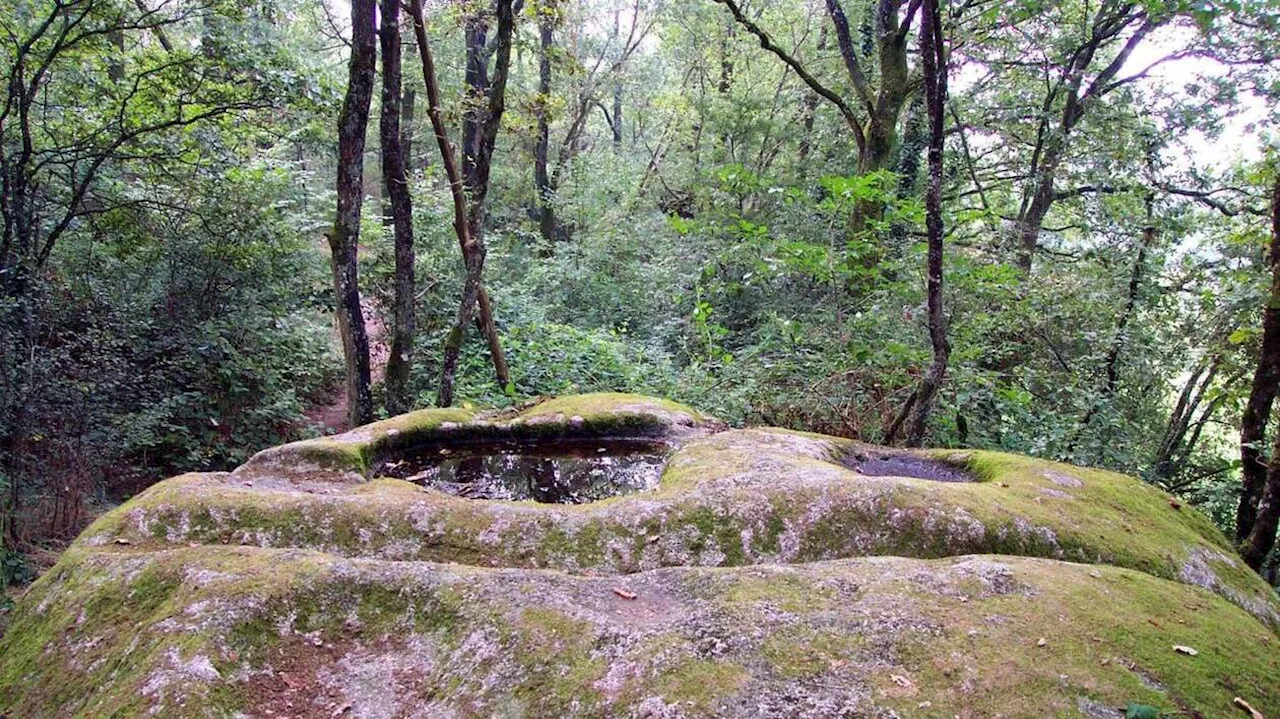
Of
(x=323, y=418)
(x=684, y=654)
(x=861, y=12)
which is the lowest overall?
(x=323, y=418)

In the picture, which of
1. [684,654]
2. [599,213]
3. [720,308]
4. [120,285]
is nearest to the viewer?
[684,654]

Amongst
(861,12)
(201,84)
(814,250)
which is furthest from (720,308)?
(201,84)

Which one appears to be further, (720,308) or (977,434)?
(720,308)

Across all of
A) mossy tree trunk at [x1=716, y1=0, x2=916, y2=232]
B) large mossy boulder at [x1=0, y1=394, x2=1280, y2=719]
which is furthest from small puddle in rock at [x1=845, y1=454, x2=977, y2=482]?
mossy tree trunk at [x1=716, y1=0, x2=916, y2=232]

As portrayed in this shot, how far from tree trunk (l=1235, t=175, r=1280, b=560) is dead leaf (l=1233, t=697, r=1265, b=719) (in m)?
4.17

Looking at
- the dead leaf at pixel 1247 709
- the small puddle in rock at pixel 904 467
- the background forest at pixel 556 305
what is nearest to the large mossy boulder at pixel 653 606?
the dead leaf at pixel 1247 709

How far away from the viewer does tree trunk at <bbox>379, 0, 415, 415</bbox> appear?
7.92 metres

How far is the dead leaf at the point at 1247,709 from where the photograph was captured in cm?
226

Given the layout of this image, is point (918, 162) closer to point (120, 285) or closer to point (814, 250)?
point (814, 250)

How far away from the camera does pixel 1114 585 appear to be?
3.06 m

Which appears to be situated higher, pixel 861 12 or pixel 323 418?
pixel 861 12

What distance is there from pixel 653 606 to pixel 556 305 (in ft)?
36.2

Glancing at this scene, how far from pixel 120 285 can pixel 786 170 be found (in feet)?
40.1

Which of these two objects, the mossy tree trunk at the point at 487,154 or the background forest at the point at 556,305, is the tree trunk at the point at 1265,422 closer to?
the background forest at the point at 556,305
